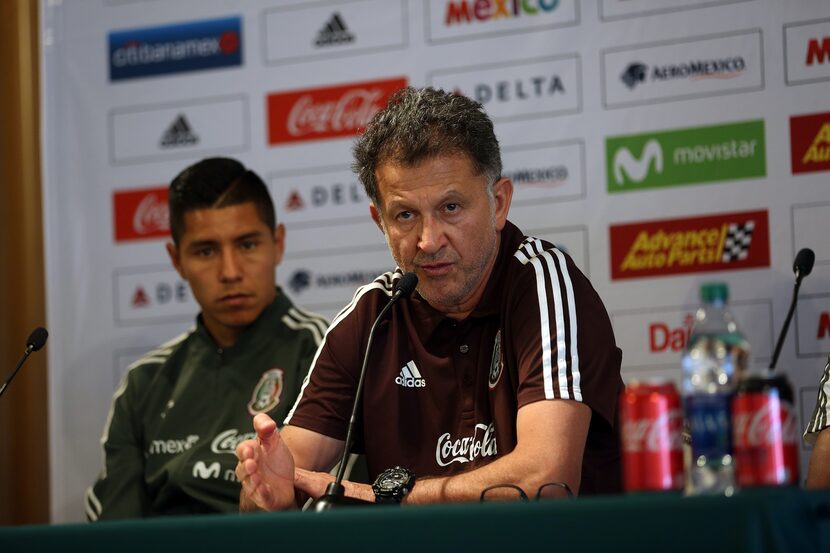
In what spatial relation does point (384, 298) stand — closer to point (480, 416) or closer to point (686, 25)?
point (480, 416)

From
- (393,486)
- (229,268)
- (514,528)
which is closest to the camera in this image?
(514,528)

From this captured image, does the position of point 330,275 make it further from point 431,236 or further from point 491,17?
point 431,236

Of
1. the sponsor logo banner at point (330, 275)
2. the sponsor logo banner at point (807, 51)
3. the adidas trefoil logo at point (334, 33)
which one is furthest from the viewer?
the adidas trefoil logo at point (334, 33)

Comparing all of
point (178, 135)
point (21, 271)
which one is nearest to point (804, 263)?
point (178, 135)

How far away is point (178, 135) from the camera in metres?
3.87

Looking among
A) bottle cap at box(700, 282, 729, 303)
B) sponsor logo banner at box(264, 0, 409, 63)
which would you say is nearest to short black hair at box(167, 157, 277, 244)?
sponsor logo banner at box(264, 0, 409, 63)

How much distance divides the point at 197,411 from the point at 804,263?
5.64 feet

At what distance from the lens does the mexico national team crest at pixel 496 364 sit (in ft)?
7.87

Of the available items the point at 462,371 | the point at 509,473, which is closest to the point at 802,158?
the point at 462,371

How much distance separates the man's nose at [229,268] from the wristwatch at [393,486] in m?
1.17

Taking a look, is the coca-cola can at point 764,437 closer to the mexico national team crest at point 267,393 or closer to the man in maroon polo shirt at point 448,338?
the man in maroon polo shirt at point 448,338

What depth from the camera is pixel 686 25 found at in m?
3.29

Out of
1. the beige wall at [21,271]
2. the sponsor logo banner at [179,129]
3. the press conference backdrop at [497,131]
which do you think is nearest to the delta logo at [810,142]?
the press conference backdrop at [497,131]

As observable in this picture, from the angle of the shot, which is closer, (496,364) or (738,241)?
(496,364)
